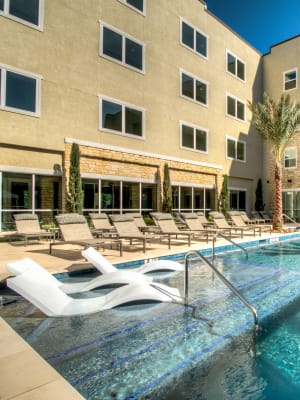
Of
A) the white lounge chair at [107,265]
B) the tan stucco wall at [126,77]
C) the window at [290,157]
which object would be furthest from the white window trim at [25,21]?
the window at [290,157]

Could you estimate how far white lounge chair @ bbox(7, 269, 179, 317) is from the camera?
411 centimetres

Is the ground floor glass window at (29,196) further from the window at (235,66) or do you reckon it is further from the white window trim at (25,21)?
the window at (235,66)

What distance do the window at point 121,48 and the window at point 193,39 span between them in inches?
153

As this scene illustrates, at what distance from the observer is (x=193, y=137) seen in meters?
18.8

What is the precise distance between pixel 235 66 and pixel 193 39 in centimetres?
462

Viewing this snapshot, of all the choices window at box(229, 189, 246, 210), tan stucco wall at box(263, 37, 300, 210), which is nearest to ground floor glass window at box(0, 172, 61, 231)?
window at box(229, 189, 246, 210)

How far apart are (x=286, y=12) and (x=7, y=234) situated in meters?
24.3

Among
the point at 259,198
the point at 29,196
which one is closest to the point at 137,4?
the point at 29,196

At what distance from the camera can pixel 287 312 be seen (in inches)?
179

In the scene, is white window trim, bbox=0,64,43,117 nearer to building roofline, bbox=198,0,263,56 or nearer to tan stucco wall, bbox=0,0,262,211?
tan stucco wall, bbox=0,0,262,211

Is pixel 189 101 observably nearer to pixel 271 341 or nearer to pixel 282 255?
pixel 282 255

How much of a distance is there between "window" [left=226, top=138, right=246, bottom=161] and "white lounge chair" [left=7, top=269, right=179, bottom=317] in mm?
18246

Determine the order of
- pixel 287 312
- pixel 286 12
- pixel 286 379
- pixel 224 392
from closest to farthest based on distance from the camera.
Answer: pixel 224 392, pixel 286 379, pixel 287 312, pixel 286 12

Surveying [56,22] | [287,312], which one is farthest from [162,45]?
[287,312]
